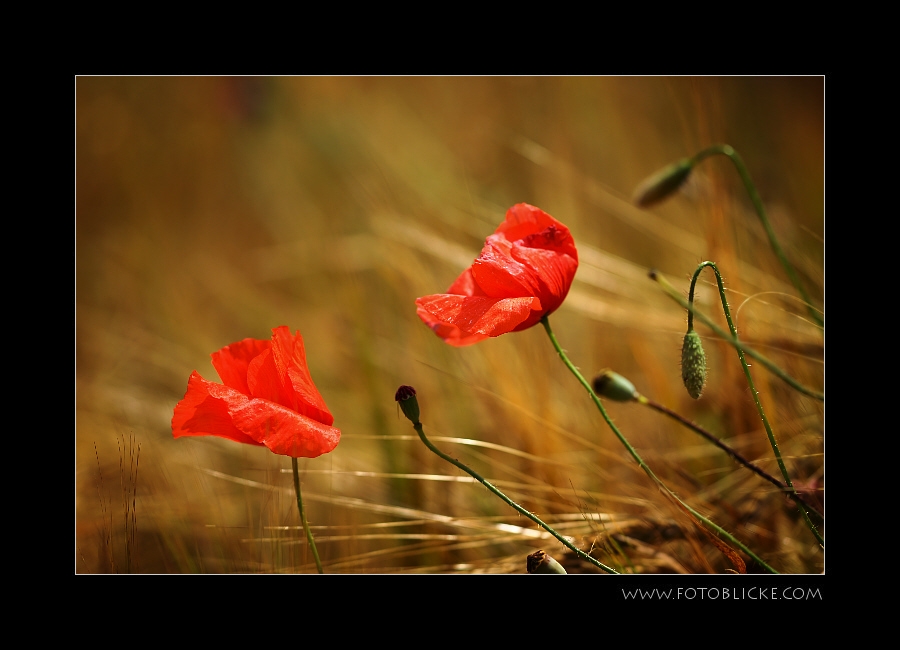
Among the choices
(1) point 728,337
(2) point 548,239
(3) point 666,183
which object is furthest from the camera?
(3) point 666,183

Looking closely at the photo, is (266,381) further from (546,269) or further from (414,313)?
(414,313)

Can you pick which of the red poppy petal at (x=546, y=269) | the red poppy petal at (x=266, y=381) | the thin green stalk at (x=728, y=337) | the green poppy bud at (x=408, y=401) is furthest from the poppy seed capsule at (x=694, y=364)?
the red poppy petal at (x=266, y=381)

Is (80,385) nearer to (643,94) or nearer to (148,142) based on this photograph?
(148,142)

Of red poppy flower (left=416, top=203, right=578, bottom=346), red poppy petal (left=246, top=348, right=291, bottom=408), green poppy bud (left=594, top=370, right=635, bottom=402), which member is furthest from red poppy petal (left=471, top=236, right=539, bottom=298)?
red poppy petal (left=246, top=348, right=291, bottom=408)

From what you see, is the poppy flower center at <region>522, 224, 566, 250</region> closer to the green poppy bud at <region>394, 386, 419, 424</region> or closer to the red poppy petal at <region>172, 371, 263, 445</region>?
the green poppy bud at <region>394, 386, 419, 424</region>

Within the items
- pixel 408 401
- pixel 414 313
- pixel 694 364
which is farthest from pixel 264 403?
pixel 414 313
